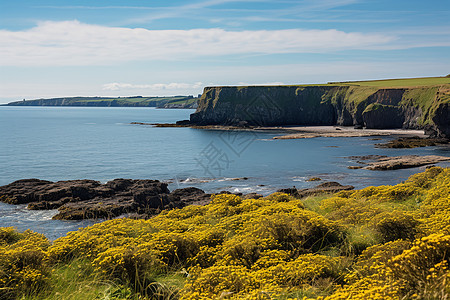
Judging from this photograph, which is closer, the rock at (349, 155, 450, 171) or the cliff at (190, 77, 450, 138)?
the rock at (349, 155, 450, 171)

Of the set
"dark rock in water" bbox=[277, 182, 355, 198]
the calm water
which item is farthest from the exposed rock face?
"dark rock in water" bbox=[277, 182, 355, 198]

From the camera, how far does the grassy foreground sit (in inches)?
234

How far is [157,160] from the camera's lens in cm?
6159

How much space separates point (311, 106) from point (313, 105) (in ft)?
2.92

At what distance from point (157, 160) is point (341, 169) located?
30.9m

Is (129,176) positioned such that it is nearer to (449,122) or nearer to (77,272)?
(77,272)

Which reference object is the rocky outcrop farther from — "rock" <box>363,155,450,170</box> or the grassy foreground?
the grassy foreground

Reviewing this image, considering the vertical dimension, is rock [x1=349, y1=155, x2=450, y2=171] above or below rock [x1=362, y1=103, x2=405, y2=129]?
below

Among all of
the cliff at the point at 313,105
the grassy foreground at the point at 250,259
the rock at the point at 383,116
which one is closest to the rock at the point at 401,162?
the grassy foreground at the point at 250,259

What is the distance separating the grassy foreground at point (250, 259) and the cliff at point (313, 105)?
113 m

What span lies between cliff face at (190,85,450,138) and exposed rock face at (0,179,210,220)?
87.8 meters

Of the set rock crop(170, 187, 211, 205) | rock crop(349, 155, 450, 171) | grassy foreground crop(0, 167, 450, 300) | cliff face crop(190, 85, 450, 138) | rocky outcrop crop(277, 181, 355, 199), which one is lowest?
rock crop(349, 155, 450, 171)

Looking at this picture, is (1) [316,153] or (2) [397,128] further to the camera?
(2) [397,128]

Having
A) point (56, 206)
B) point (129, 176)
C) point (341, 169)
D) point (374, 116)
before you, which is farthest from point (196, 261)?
point (374, 116)
